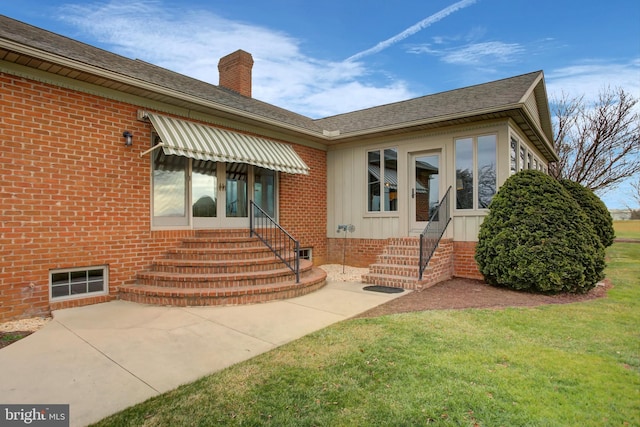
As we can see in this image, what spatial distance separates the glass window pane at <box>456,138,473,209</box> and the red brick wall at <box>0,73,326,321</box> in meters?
6.59

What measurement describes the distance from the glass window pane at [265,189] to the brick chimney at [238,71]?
3.84 m

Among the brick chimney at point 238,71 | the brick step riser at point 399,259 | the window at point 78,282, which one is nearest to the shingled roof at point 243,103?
the brick chimney at point 238,71

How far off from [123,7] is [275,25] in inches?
184

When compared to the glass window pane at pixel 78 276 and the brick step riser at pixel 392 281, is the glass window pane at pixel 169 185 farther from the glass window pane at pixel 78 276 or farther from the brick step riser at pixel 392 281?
the brick step riser at pixel 392 281

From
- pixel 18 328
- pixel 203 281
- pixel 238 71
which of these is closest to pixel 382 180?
pixel 203 281

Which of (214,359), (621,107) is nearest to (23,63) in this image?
(214,359)

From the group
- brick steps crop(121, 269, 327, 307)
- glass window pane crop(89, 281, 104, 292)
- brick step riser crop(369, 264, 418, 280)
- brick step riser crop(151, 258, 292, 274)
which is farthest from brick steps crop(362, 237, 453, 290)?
glass window pane crop(89, 281, 104, 292)

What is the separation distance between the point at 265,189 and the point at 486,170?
5.47 meters

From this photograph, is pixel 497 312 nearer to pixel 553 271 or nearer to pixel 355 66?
pixel 553 271

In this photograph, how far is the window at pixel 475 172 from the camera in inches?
321

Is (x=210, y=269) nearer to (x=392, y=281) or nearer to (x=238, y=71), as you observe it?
(x=392, y=281)

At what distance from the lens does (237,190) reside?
830cm

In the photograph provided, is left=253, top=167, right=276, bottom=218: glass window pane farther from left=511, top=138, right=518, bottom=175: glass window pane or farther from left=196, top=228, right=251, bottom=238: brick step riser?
left=511, top=138, right=518, bottom=175: glass window pane

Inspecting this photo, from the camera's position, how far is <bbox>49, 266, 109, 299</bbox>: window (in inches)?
216
